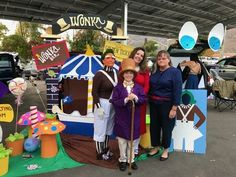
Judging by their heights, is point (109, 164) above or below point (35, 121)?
below

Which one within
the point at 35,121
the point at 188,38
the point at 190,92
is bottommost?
the point at 35,121

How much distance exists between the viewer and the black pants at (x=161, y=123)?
12.3ft

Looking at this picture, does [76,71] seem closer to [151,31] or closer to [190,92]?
[190,92]

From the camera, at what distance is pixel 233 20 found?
1905 centimetres

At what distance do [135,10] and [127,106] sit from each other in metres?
13.4

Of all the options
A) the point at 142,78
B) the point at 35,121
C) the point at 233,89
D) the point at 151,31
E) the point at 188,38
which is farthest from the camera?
the point at 151,31

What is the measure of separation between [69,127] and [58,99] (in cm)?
82

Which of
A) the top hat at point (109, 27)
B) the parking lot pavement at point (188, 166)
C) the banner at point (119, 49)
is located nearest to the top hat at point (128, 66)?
the parking lot pavement at point (188, 166)

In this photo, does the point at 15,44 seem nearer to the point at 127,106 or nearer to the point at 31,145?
Answer: the point at 31,145

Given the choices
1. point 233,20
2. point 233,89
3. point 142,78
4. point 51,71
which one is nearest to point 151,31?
point 233,20

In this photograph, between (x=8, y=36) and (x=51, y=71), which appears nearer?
(x=51, y=71)

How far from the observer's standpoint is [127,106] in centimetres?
341

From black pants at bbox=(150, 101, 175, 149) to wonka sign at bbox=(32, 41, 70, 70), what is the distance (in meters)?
2.00

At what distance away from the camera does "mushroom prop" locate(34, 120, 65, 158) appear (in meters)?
3.81
